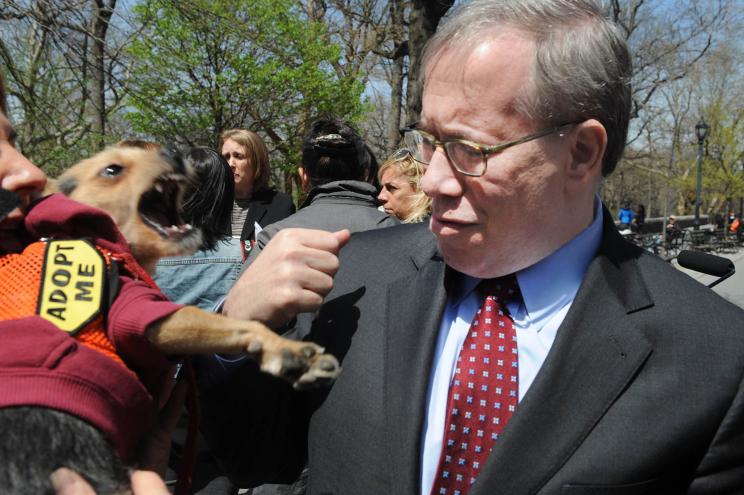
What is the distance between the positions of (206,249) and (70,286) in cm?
226

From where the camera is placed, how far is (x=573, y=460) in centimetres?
158

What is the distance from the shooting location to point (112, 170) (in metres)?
2.41

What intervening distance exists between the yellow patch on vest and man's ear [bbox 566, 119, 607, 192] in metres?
1.31

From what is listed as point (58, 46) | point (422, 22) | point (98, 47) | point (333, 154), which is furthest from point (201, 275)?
point (422, 22)

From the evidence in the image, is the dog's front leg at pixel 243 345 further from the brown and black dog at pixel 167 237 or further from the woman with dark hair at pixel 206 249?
the woman with dark hair at pixel 206 249

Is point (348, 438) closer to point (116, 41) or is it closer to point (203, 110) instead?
point (116, 41)

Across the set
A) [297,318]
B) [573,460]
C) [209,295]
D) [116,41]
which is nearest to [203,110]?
[116,41]

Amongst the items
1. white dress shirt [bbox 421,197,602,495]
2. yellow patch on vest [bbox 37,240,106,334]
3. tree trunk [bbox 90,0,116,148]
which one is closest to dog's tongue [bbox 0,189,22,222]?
yellow patch on vest [bbox 37,240,106,334]

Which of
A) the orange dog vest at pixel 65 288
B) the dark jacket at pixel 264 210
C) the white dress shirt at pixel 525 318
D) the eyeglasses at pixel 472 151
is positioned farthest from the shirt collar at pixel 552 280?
the dark jacket at pixel 264 210

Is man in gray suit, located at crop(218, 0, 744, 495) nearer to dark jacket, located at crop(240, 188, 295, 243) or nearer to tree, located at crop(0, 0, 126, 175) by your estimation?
dark jacket, located at crop(240, 188, 295, 243)

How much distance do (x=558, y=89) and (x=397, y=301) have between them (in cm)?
76

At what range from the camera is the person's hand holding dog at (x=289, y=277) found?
162 cm

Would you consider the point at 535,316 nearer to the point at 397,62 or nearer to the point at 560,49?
the point at 560,49

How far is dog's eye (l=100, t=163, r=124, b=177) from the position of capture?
7.86ft
